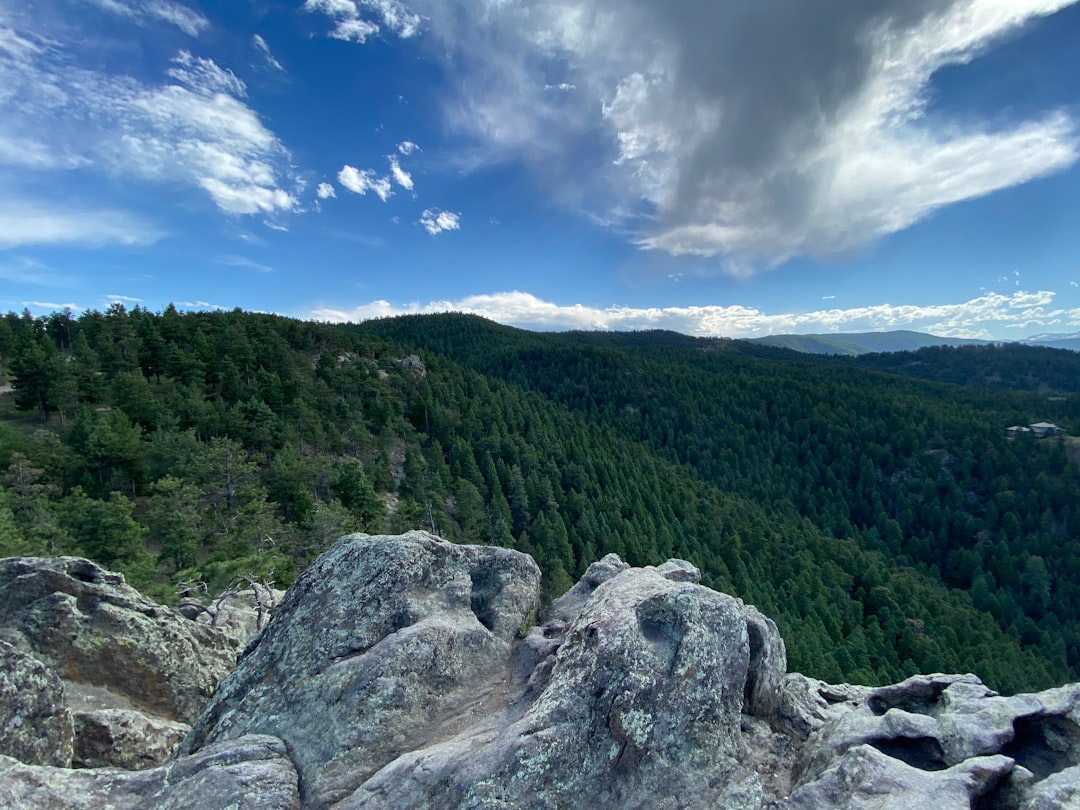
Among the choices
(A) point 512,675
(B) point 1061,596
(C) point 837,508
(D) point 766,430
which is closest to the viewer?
(A) point 512,675

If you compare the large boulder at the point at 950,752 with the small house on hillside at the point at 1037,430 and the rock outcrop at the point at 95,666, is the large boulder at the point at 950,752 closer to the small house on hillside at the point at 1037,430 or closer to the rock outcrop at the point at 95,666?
the rock outcrop at the point at 95,666

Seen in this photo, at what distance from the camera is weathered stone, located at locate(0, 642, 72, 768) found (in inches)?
409

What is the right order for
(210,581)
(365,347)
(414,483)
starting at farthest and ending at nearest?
(365,347)
(414,483)
(210,581)

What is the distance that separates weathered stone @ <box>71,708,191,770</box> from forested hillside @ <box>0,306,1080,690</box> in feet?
74.5

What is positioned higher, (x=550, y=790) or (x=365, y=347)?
(x=365, y=347)

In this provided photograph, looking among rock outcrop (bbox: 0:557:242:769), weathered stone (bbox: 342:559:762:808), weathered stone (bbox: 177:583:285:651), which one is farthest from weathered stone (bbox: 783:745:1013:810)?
weathered stone (bbox: 177:583:285:651)

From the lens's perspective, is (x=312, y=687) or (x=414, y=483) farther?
(x=414, y=483)

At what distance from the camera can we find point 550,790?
8906 millimetres

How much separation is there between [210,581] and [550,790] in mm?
35809

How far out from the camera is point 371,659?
11.9m

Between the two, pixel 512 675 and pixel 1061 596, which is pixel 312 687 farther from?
pixel 1061 596

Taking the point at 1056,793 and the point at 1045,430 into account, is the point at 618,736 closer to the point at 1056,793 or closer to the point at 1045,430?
the point at 1056,793

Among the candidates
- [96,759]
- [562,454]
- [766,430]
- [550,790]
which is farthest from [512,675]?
[766,430]

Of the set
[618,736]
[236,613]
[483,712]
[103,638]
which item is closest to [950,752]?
[618,736]
